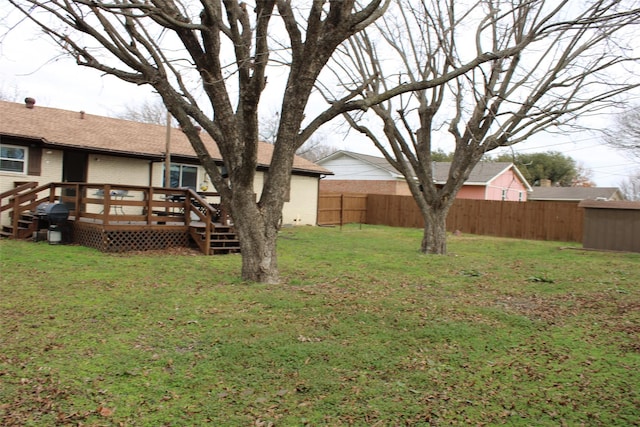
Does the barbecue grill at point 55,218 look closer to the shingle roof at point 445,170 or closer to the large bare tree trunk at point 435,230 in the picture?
the large bare tree trunk at point 435,230

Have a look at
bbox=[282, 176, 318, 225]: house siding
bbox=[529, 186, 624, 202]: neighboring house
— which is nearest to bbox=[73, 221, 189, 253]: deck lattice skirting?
bbox=[282, 176, 318, 225]: house siding

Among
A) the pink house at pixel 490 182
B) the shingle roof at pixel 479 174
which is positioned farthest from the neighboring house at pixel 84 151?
the pink house at pixel 490 182

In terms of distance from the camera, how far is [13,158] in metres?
14.1

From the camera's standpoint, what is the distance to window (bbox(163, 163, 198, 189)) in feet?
58.9

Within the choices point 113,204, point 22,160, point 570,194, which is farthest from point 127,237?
point 570,194

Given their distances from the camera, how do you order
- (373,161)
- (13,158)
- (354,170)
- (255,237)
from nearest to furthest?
(255,237) < (13,158) < (373,161) < (354,170)

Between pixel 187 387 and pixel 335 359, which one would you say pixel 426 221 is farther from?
pixel 187 387

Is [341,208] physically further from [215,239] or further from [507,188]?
[507,188]

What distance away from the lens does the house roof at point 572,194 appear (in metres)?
40.7

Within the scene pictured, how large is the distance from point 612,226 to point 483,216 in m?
7.33

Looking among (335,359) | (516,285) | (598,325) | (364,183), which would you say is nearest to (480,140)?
(516,285)

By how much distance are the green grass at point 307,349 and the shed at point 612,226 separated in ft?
27.1

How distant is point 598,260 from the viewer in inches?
566

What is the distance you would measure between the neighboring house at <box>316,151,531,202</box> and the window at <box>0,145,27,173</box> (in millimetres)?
21305
